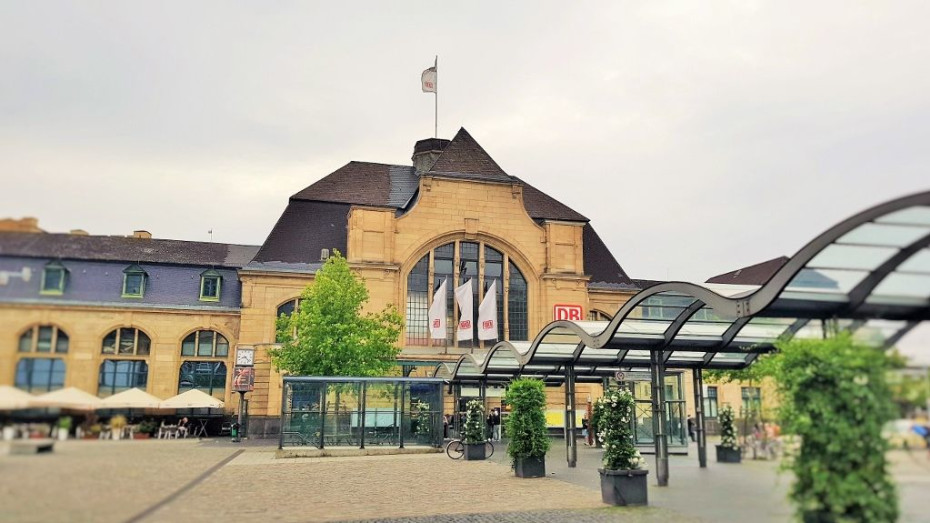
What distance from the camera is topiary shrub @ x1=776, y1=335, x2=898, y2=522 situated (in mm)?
7961

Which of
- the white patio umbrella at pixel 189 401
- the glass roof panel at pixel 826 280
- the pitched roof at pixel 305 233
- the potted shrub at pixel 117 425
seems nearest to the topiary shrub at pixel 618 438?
the glass roof panel at pixel 826 280

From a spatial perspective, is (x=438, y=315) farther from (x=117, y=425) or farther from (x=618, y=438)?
(x=117, y=425)

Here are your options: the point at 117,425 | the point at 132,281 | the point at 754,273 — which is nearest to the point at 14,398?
the point at 117,425

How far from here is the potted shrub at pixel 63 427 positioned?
3969 millimetres

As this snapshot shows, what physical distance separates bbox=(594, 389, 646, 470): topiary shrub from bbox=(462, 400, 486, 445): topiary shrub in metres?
11.4

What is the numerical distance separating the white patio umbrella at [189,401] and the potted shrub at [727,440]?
9.48 m

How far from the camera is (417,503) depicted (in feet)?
46.0

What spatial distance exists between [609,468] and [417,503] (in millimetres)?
3841

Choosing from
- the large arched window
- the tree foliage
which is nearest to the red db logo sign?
the large arched window

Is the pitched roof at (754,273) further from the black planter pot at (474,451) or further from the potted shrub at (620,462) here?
the potted shrub at (620,462)

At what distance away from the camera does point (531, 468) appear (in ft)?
62.4

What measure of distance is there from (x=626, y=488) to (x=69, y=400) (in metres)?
11.4

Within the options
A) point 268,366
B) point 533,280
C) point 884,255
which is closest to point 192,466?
point 884,255

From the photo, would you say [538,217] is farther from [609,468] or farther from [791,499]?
[791,499]
